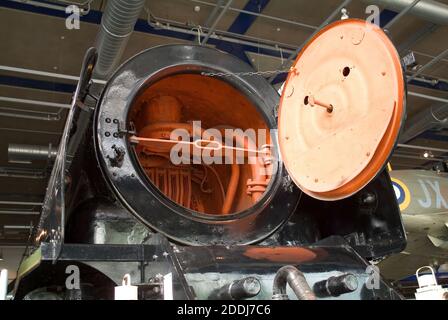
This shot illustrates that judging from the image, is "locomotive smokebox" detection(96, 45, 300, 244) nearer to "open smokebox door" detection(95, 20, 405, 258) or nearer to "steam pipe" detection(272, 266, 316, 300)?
"open smokebox door" detection(95, 20, 405, 258)

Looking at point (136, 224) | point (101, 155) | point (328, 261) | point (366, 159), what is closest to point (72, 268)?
point (136, 224)

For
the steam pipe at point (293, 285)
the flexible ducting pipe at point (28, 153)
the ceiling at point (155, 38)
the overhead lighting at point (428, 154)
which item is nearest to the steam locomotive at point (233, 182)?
the steam pipe at point (293, 285)

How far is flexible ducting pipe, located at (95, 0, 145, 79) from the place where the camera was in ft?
13.3

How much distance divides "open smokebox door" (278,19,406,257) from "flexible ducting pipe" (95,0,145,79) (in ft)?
8.04

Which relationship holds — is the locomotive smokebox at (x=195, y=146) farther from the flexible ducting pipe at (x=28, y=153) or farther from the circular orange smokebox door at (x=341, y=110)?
the flexible ducting pipe at (x=28, y=153)

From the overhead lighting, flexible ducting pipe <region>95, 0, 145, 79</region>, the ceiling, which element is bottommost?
flexible ducting pipe <region>95, 0, 145, 79</region>

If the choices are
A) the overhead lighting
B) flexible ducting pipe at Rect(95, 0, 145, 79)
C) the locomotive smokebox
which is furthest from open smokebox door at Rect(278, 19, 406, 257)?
the overhead lighting

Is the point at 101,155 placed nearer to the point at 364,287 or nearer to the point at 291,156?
the point at 291,156

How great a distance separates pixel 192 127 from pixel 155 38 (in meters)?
3.56

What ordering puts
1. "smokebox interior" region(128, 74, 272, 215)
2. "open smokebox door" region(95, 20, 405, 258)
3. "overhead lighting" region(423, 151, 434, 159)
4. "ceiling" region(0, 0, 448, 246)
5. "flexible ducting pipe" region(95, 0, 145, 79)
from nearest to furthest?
"open smokebox door" region(95, 20, 405, 258) < "smokebox interior" region(128, 74, 272, 215) < "flexible ducting pipe" region(95, 0, 145, 79) < "ceiling" region(0, 0, 448, 246) < "overhead lighting" region(423, 151, 434, 159)

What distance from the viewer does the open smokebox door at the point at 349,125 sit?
60.1 inches

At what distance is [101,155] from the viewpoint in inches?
72.5

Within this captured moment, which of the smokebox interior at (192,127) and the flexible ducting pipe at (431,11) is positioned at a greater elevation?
the flexible ducting pipe at (431,11)

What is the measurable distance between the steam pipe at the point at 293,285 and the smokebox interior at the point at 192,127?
3.09ft
